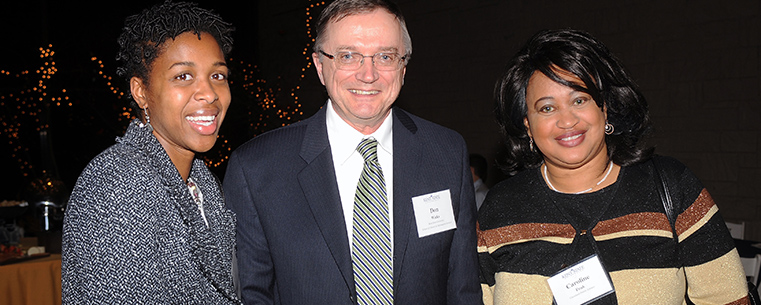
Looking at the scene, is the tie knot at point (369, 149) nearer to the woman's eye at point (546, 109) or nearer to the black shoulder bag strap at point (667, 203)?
the woman's eye at point (546, 109)

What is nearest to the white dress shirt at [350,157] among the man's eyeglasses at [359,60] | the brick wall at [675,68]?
the man's eyeglasses at [359,60]

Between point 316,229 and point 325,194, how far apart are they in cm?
12

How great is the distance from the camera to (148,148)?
162cm

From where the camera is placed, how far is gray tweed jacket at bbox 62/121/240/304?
4.57 ft

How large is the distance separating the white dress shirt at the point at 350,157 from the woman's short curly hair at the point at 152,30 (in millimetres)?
542

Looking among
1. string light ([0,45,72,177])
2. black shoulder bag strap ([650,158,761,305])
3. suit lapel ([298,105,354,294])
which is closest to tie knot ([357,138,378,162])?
suit lapel ([298,105,354,294])

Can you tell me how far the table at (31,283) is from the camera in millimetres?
3383

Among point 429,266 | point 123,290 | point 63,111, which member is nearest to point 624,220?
point 429,266

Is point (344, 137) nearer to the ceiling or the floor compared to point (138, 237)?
nearer to the ceiling

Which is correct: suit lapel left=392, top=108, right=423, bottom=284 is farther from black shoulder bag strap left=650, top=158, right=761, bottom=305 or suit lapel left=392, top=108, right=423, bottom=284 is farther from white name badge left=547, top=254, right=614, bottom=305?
black shoulder bag strap left=650, top=158, right=761, bottom=305

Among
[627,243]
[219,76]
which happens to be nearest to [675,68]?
[627,243]

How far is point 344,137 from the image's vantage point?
1916mm

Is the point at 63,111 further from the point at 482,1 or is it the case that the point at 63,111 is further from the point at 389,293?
the point at 389,293

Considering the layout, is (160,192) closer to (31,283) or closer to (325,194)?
(325,194)
